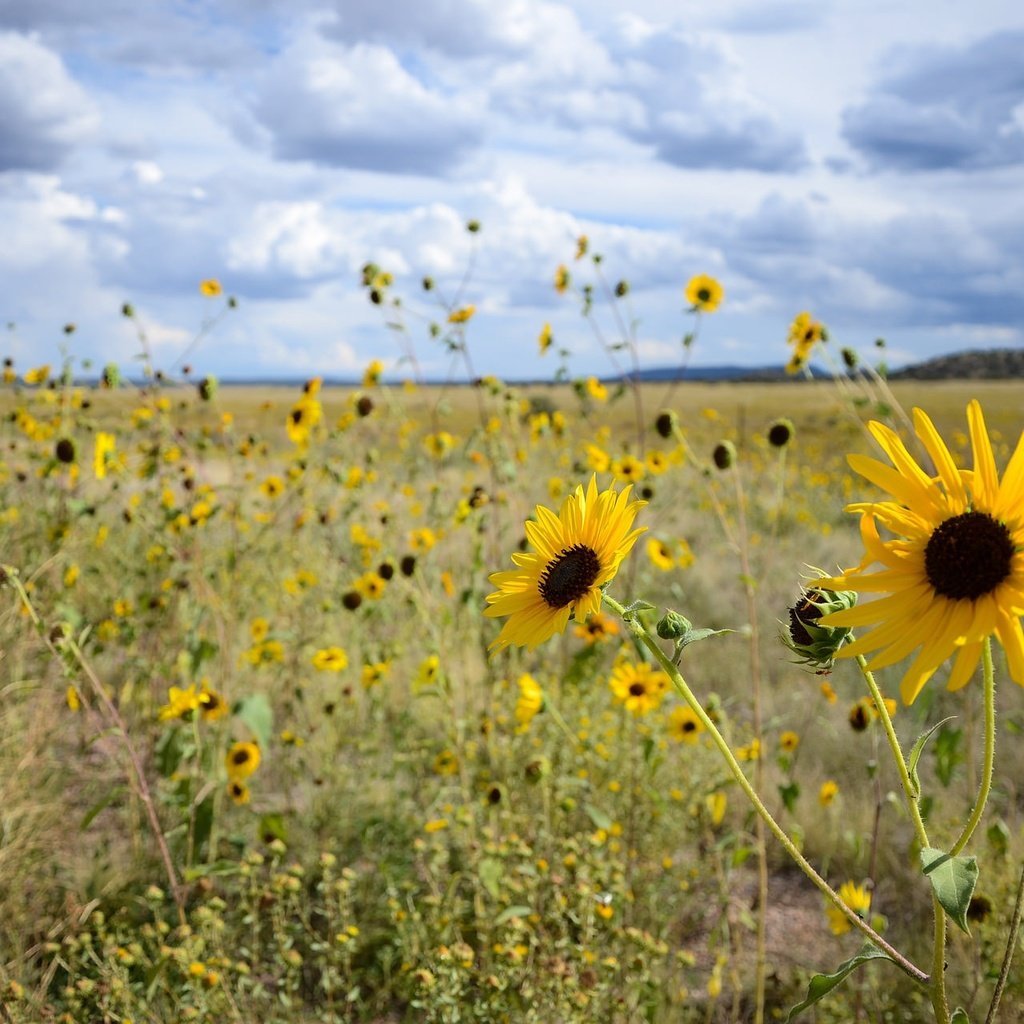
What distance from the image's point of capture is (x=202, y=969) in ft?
7.08

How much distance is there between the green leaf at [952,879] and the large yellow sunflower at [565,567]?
46 cm

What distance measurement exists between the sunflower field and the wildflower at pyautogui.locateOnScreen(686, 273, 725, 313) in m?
0.03

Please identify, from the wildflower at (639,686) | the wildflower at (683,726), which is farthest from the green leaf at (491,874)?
the wildflower at (683,726)

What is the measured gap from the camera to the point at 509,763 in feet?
10.8

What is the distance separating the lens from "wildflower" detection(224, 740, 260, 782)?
118 inches

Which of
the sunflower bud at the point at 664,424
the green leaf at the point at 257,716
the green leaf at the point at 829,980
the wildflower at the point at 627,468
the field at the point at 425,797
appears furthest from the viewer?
the wildflower at the point at 627,468

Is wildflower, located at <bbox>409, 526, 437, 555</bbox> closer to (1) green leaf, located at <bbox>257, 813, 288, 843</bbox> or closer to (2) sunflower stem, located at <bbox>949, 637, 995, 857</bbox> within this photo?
(1) green leaf, located at <bbox>257, 813, 288, 843</bbox>

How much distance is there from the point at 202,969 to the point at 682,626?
→ 1.74 meters

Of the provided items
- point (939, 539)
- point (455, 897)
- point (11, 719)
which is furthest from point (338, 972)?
point (939, 539)

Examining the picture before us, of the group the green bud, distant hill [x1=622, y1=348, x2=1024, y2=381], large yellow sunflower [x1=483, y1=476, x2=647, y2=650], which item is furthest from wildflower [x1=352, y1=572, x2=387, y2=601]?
distant hill [x1=622, y1=348, x2=1024, y2=381]

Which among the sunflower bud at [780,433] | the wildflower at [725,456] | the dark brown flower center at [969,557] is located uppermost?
the sunflower bud at [780,433]

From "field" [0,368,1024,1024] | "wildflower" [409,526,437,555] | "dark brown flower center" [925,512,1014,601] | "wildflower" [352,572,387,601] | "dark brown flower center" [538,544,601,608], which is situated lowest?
"field" [0,368,1024,1024]

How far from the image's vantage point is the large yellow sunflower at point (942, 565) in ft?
2.89

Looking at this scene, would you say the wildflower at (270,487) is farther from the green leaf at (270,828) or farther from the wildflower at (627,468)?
the green leaf at (270,828)
